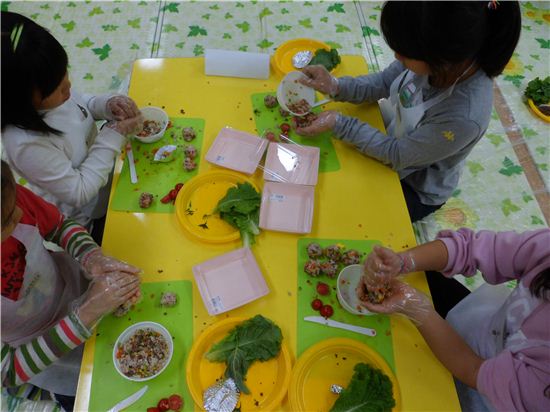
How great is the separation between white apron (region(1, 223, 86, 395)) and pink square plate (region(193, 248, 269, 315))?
1.59 feet

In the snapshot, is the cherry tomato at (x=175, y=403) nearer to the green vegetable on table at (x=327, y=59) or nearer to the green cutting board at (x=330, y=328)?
the green cutting board at (x=330, y=328)

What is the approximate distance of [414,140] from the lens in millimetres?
1515

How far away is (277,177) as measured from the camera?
156 centimetres

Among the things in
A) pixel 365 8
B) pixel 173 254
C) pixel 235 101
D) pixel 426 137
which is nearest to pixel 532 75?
pixel 365 8

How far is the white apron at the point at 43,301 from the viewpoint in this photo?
1222mm

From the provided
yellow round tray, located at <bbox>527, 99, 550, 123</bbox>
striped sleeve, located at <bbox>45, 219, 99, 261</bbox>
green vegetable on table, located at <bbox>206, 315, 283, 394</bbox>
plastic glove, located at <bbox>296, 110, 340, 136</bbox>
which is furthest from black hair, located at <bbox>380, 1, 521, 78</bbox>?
yellow round tray, located at <bbox>527, 99, 550, 123</bbox>

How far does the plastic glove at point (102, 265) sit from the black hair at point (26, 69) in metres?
0.46

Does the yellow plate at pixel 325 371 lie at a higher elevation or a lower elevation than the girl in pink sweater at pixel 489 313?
lower

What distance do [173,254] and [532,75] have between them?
320 centimetres

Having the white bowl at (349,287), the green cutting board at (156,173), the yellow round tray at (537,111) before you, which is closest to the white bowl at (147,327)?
the green cutting board at (156,173)

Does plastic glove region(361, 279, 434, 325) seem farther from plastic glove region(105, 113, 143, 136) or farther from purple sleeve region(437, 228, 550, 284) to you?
plastic glove region(105, 113, 143, 136)

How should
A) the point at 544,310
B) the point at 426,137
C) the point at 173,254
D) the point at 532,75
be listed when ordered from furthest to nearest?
1. the point at 532,75
2. the point at 426,137
3. the point at 173,254
4. the point at 544,310

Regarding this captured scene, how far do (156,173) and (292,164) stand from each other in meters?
0.54

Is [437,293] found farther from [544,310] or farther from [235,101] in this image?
[235,101]
